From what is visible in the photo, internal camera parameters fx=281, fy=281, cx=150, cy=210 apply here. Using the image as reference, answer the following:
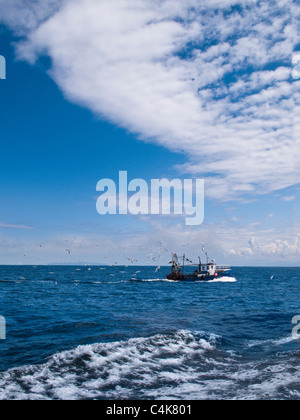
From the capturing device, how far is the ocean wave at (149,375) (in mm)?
10031

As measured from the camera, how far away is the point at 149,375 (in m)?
12.0

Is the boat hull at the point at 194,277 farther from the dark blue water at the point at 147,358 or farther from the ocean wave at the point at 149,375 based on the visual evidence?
the ocean wave at the point at 149,375

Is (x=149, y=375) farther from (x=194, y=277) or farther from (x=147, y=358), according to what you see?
(x=194, y=277)

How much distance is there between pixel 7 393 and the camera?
32.6ft

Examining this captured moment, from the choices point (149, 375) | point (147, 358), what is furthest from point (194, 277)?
point (149, 375)

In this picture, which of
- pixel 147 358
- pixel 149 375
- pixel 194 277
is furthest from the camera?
pixel 194 277

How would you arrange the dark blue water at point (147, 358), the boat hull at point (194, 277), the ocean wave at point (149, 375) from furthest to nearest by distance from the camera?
the boat hull at point (194, 277) < the dark blue water at point (147, 358) < the ocean wave at point (149, 375)

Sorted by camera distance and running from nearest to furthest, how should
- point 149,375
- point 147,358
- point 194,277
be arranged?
point 149,375
point 147,358
point 194,277

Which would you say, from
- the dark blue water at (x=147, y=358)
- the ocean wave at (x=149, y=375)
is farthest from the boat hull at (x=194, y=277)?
the ocean wave at (x=149, y=375)

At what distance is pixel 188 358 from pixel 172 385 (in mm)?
3612

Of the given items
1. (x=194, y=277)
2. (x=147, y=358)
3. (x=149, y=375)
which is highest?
(x=149, y=375)

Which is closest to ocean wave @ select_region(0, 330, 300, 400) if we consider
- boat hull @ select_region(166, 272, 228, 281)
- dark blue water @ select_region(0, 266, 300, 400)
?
dark blue water @ select_region(0, 266, 300, 400)

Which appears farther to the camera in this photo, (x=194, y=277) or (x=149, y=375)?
(x=194, y=277)
